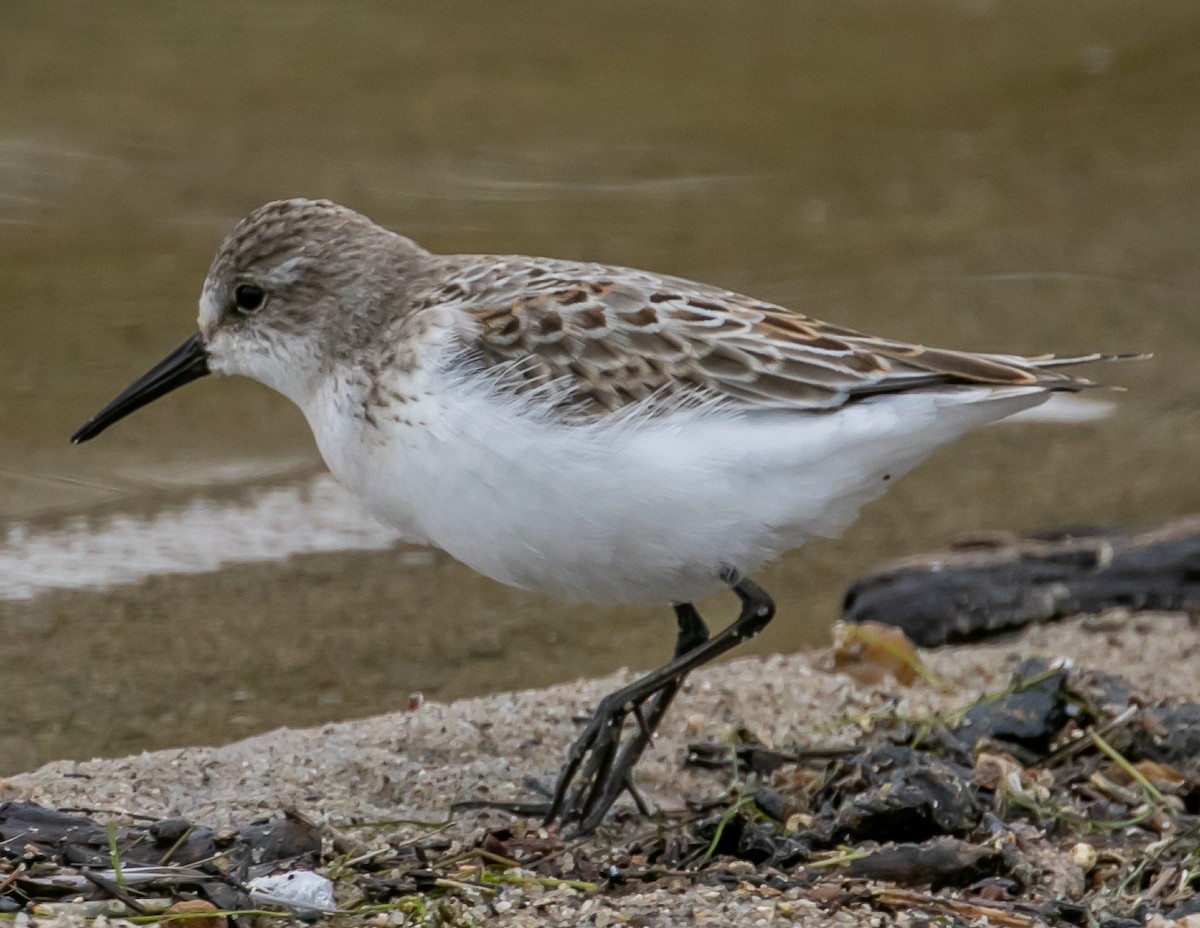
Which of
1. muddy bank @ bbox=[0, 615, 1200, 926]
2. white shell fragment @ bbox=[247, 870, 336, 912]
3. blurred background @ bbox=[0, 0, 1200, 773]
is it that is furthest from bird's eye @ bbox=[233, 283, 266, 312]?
white shell fragment @ bbox=[247, 870, 336, 912]

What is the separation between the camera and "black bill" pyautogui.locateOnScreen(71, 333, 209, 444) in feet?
14.9

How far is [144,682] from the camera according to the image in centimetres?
526

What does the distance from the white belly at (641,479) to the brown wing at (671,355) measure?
0.05 meters

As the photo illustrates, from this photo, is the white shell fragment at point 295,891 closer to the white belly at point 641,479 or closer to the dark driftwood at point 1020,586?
the white belly at point 641,479

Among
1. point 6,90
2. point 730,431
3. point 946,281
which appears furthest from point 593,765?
point 6,90

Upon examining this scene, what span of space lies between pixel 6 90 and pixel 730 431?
6.83 metres

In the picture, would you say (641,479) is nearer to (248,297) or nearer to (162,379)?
(248,297)

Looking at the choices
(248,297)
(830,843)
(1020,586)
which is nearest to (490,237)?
(1020,586)

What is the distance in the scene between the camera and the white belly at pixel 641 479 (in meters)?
3.67

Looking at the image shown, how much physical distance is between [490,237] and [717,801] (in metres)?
4.71

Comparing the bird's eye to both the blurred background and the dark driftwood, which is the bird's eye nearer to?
the blurred background

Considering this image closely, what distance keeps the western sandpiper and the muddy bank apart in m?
0.28

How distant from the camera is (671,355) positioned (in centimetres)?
387

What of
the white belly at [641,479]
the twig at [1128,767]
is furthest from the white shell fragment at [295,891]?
the twig at [1128,767]
